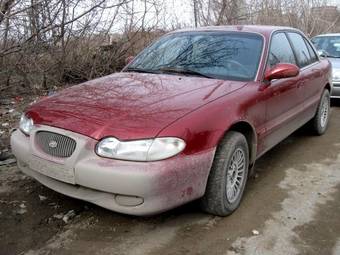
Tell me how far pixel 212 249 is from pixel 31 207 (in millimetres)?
1651

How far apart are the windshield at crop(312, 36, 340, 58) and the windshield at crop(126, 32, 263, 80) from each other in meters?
5.47

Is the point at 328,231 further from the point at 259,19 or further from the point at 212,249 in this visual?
the point at 259,19

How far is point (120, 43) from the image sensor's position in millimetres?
9453

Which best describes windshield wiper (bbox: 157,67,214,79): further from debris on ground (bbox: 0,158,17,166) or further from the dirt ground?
debris on ground (bbox: 0,158,17,166)

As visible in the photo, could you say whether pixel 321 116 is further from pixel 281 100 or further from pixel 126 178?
pixel 126 178

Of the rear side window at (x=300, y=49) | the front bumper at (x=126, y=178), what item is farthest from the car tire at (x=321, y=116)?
the front bumper at (x=126, y=178)

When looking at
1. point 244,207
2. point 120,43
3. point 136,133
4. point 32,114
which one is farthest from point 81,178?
point 120,43

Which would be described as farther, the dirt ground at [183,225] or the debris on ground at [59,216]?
the debris on ground at [59,216]

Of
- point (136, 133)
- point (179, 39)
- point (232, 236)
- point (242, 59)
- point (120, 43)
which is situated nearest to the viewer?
point (136, 133)

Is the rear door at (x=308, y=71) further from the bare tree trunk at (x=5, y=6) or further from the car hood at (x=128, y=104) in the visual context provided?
the bare tree trunk at (x=5, y=6)

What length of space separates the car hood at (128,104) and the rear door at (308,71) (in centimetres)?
166

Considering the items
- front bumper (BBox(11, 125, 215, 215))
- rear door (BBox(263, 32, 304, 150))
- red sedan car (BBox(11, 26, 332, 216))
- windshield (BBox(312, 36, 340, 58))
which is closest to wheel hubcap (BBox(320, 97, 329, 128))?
rear door (BBox(263, 32, 304, 150))

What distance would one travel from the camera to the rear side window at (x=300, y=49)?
216 inches

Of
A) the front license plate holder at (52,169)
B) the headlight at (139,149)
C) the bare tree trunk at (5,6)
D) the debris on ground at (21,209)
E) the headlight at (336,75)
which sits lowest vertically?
the debris on ground at (21,209)
